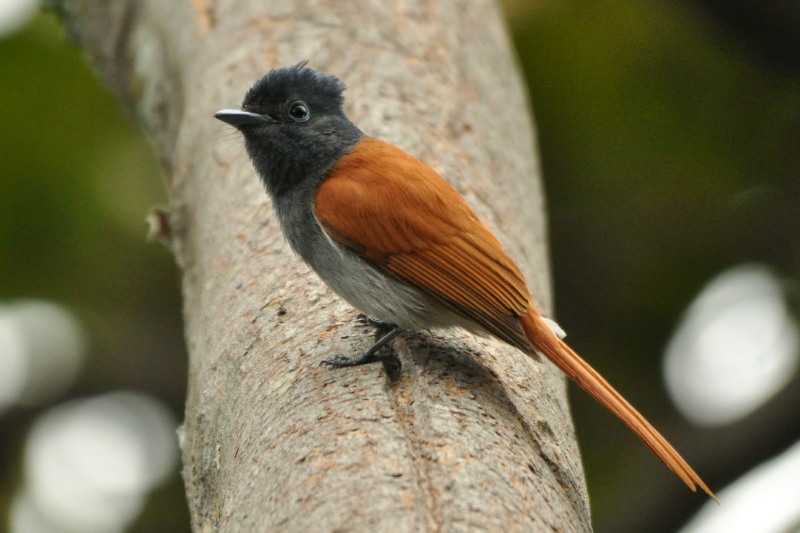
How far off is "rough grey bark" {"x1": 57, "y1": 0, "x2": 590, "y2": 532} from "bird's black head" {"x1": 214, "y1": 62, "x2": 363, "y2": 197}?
173 mm

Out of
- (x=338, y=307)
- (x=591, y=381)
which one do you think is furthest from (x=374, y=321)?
(x=591, y=381)

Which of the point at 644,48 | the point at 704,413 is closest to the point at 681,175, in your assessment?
the point at 644,48

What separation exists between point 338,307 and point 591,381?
2.72 ft

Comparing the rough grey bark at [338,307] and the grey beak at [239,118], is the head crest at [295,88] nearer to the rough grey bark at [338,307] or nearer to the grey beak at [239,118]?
the grey beak at [239,118]

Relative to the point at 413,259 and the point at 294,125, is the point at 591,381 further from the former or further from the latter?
the point at 294,125

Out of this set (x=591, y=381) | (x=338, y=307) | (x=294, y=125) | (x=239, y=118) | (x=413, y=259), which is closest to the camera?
(x=591, y=381)

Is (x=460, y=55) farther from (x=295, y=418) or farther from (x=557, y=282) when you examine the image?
(x=295, y=418)

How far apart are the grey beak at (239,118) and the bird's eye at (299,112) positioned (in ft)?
0.37

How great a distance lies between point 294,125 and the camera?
3.74 m

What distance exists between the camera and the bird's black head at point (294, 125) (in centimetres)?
362

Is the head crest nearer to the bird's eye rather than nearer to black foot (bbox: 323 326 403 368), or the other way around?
the bird's eye

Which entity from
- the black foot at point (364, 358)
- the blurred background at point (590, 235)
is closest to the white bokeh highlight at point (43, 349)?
the blurred background at point (590, 235)

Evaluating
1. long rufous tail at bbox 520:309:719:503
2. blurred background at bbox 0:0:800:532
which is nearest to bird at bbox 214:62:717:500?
long rufous tail at bbox 520:309:719:503

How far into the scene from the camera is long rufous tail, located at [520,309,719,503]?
2.85 metres
